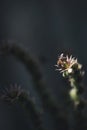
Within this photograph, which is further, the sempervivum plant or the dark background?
the dark background

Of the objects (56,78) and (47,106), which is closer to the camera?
(47,106)

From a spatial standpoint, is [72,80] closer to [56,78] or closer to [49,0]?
[56,78]

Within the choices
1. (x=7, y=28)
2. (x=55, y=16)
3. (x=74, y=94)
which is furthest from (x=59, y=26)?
(x=74, y=94)

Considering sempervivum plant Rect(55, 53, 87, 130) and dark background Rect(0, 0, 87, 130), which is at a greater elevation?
dark background Rect(0, 0, 87, 130)

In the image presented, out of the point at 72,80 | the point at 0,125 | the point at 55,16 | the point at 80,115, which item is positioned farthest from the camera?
the point at 55,16

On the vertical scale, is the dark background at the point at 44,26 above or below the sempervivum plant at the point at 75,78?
above

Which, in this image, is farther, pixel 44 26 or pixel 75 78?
pixel 44 26

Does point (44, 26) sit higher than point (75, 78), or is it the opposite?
point (44, 26)

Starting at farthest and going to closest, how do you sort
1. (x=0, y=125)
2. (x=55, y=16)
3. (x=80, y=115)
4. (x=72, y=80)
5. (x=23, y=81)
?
1. (x=55, y=16)
2. (x=23, y=81)
3. (x=0, y=125)
4. (x=80, y=115)
5. (x=72, y=80)

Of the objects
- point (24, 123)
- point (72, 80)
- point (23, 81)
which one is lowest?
point (72, 80)

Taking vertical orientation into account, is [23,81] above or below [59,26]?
below

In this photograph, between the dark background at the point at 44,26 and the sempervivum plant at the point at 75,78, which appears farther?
the dark background at the point at 44,26
